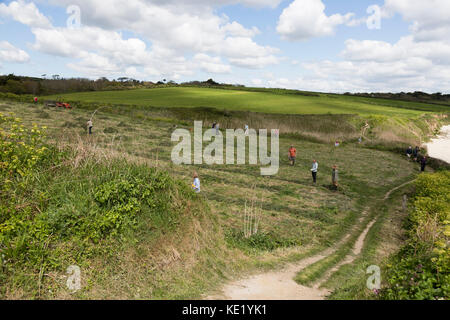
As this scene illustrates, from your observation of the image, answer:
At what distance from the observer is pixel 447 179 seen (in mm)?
19641

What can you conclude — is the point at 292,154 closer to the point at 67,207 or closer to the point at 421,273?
the point at 421,273

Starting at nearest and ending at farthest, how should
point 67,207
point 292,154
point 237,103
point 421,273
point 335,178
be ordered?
1. point 421,273
2. point 67,207
3. point 335,178
4. point 292,154
5. point 237,103

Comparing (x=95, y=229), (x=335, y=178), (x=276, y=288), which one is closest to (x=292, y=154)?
(x=335, y=178)

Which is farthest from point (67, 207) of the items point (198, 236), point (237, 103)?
point (237, 103)

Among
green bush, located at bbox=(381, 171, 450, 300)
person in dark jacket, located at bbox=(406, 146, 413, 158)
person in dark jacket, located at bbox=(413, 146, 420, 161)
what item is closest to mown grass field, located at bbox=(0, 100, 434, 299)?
green bush, located at bbox=(381, 171, 450, 300)

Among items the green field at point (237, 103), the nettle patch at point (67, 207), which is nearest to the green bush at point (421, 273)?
the nettle patch at point (67, 207)

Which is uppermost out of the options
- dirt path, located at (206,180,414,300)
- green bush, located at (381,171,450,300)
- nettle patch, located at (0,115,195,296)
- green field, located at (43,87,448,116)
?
green field, located at (43,87,448,116)

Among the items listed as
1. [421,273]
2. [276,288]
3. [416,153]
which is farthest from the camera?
[416,153]

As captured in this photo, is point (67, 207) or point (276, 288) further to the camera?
point (276, 288)

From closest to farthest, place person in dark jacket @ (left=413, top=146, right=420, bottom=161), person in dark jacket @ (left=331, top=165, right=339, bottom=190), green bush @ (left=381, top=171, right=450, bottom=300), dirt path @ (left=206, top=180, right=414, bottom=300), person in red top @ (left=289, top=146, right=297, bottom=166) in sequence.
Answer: green bush @ (left=381, top=171, right=450, bottom=300)
dirt path @ (left=206, top=180, right=414, bottom=300)
person in dark jacket @ (left=331, top=165, right=339, bottom=190)
person in red top @ (left=289, top=146, right=297, bottom=166)
person in dark jacket @ (left=413, top=146, right=420, bottom=161)

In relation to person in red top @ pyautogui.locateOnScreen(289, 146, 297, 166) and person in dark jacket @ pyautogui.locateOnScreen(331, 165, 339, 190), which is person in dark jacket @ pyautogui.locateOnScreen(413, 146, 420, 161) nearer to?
person in red top @ pyautogui.locateOnScreen(289, 146, 297, 166)

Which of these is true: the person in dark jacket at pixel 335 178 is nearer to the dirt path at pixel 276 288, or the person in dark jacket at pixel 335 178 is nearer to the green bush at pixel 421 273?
the dirt path at pixel 276 288

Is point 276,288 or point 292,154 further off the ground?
point 292,154

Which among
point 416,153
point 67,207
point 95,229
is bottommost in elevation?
point 416,153
